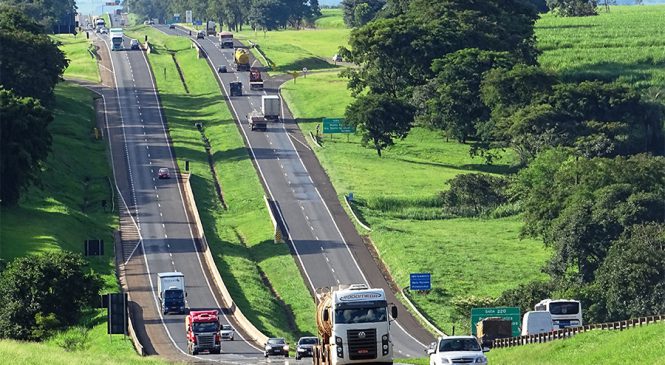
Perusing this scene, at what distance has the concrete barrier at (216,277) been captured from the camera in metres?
114

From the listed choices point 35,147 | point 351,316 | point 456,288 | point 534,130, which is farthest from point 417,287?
point 351,316

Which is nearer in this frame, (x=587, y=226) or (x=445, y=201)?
(x=587, y=226)

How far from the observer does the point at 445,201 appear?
161750 millimetres

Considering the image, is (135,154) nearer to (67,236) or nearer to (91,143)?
(91,143)

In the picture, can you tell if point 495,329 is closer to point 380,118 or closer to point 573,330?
point 573,330

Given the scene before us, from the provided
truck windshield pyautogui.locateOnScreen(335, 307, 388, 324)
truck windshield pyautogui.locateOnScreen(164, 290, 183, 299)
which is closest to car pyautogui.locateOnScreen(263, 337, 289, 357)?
truck windshield pyautogui.locateOnScreen(164, 290, 183, 299)

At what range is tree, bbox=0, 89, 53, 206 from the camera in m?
143

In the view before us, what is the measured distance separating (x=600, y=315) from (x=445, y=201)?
47405 mm

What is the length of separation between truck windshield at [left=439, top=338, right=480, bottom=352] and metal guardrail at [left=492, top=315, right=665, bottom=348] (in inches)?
306

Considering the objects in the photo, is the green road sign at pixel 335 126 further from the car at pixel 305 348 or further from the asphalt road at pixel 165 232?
the car at pixel 305 348

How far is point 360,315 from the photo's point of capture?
65875 millimetres

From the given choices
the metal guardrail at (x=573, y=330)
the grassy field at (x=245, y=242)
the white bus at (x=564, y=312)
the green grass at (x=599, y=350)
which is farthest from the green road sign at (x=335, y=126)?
the green grass at (x=599, y=350)

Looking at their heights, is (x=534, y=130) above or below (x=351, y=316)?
below

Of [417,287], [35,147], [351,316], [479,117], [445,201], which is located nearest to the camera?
[351,316]
